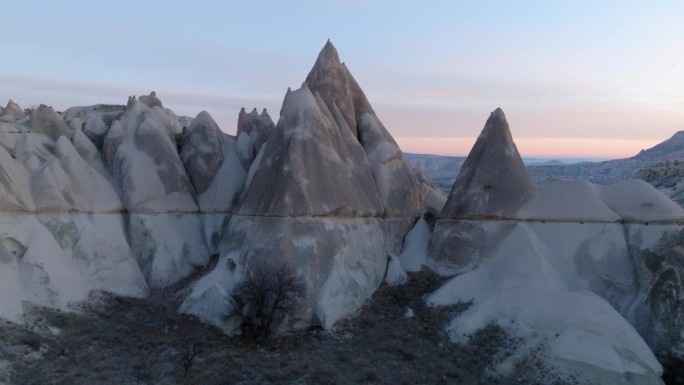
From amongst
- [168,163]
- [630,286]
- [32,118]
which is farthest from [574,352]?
[32,118]

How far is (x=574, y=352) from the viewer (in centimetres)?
1483

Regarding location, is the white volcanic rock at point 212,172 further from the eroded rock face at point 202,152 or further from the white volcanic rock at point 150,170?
the white volcanic rock at point 150,170

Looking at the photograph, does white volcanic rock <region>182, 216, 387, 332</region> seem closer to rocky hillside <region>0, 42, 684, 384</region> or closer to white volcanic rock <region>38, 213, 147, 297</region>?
rocky hillside <region>0, 42, 684, 384</region>

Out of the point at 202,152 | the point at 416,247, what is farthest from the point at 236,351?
the point at 202,152

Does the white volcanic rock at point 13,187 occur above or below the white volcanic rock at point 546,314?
above

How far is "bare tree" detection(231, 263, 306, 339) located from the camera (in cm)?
1755

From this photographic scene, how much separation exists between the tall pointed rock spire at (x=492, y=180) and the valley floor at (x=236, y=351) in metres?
4.34

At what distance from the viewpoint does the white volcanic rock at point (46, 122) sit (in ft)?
80.4

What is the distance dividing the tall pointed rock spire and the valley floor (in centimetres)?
434

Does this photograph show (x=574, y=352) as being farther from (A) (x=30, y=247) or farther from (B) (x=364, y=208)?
(A) (x=30, y=247)

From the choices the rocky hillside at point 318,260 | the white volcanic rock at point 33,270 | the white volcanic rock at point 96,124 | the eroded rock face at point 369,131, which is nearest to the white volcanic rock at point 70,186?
the rocky hillside at point 318,260

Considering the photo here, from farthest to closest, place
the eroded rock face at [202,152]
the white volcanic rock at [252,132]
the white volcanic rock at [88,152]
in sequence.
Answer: the white volcanic rock at [252,132]
the eroded rock face at [202,152]
the white volcanic rock at [88,152]

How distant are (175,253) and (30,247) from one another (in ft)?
16.9

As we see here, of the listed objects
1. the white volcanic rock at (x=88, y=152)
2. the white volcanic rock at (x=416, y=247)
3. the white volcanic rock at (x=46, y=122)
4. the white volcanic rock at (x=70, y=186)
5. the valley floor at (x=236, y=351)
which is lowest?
the valley floor at (x=236, y=351)
